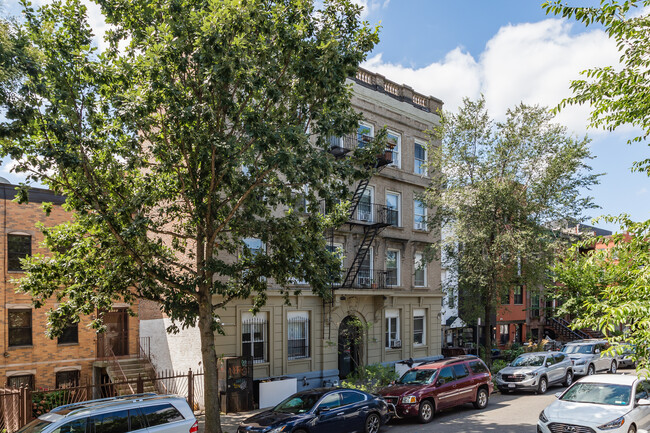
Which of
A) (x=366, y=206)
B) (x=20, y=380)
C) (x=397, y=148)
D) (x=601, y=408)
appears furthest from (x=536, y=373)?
(x=20, y=380)

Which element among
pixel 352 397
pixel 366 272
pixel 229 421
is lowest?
pixel 229 421

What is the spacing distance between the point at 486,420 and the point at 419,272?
1296cm

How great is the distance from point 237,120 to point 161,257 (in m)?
4.28

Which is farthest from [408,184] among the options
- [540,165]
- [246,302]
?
[246,302]

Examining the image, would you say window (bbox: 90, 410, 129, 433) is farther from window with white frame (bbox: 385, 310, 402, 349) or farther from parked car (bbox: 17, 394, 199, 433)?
window with white frame (bbox: 385, 310, 402, 349)

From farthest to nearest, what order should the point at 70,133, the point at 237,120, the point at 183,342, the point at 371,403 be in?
the point at 183,342 → the point at 371,403 → the point at 237,120 → the point at 70,133

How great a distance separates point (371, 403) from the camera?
48.4 ft

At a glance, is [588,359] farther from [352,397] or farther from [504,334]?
[352,397]

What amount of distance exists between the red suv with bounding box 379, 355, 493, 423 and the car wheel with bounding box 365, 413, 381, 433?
4.37 feet

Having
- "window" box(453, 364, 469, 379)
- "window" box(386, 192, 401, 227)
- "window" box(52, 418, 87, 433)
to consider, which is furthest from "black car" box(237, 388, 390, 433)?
"window" box(386, 192, 401, 227)

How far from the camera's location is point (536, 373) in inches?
855

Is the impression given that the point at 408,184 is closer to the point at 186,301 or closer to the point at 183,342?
the point at 183,342

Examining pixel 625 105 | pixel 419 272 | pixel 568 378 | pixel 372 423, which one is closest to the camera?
pixel 625 105

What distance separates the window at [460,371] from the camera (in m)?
17.8
